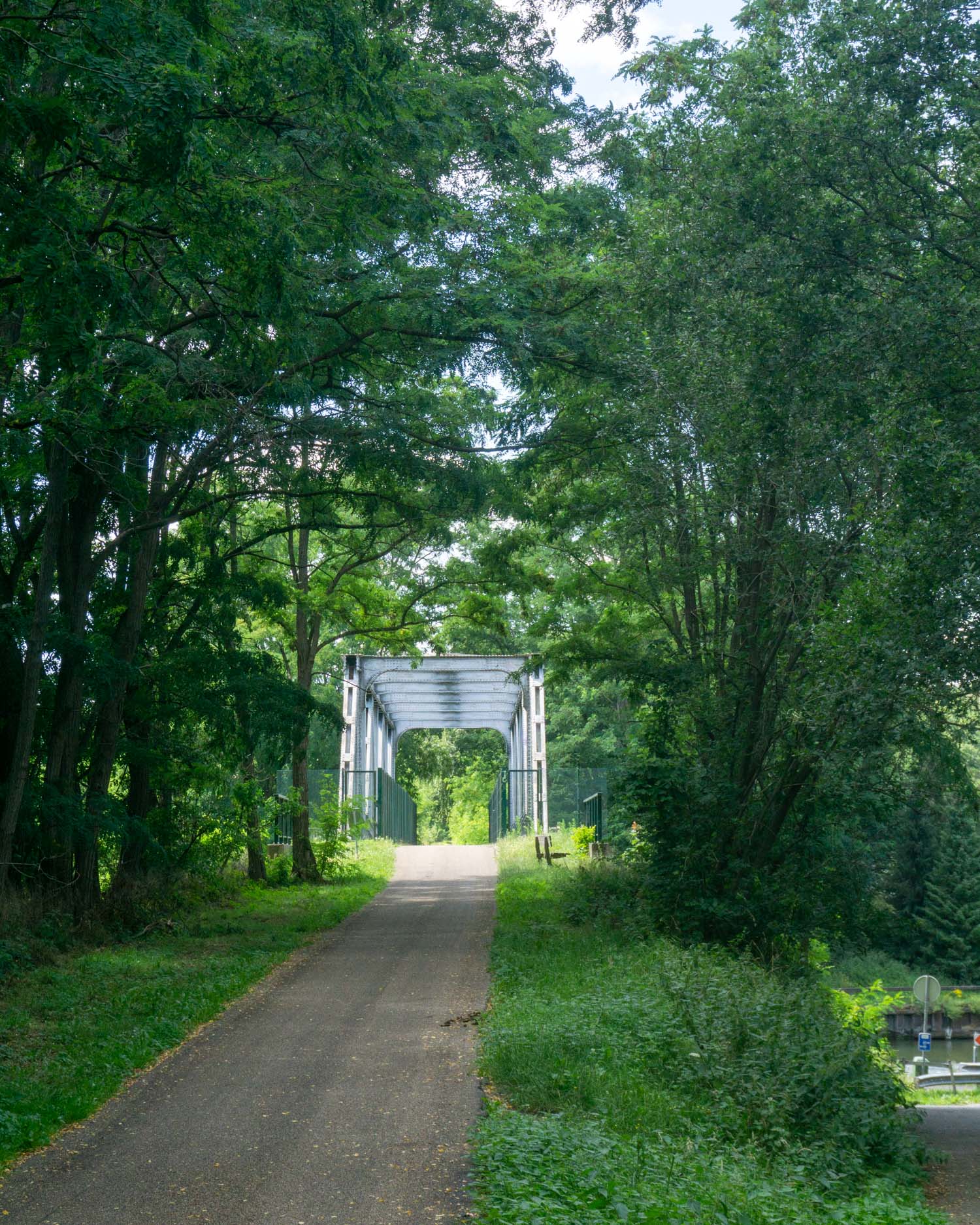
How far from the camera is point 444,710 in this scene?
1658 inches

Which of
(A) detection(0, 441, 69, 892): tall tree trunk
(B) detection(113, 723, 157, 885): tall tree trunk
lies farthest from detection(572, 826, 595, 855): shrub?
(A) detection(0, 441, 69, 892): tall tree trunk

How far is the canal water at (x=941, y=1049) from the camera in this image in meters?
38.3

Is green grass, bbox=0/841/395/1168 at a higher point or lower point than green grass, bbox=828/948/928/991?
higher

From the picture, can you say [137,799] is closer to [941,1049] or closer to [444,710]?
[444,710]

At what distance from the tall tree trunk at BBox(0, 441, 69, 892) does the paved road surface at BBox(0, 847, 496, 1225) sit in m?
3.10

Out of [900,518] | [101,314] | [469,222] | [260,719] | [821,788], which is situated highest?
[469,222]

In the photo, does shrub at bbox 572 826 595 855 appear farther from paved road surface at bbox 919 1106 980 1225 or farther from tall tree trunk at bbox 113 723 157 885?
tall tree trunk at bbox 113 723 157 885

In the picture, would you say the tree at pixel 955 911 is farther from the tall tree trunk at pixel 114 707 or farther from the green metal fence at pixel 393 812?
the tall tree trunk at pixel 114 707

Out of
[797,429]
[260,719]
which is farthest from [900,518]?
[260,719]

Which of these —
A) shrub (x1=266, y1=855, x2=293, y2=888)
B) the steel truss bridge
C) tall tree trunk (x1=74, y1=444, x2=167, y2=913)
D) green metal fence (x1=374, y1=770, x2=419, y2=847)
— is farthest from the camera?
green metal fence (x1=374, y1=770, x2=419, y2=847)

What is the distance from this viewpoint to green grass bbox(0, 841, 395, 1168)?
6.79m

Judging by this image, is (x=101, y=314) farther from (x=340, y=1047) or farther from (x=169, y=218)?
(x=340, y=1047)

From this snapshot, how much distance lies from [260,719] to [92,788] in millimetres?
2136

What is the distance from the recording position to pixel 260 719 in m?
14.2
